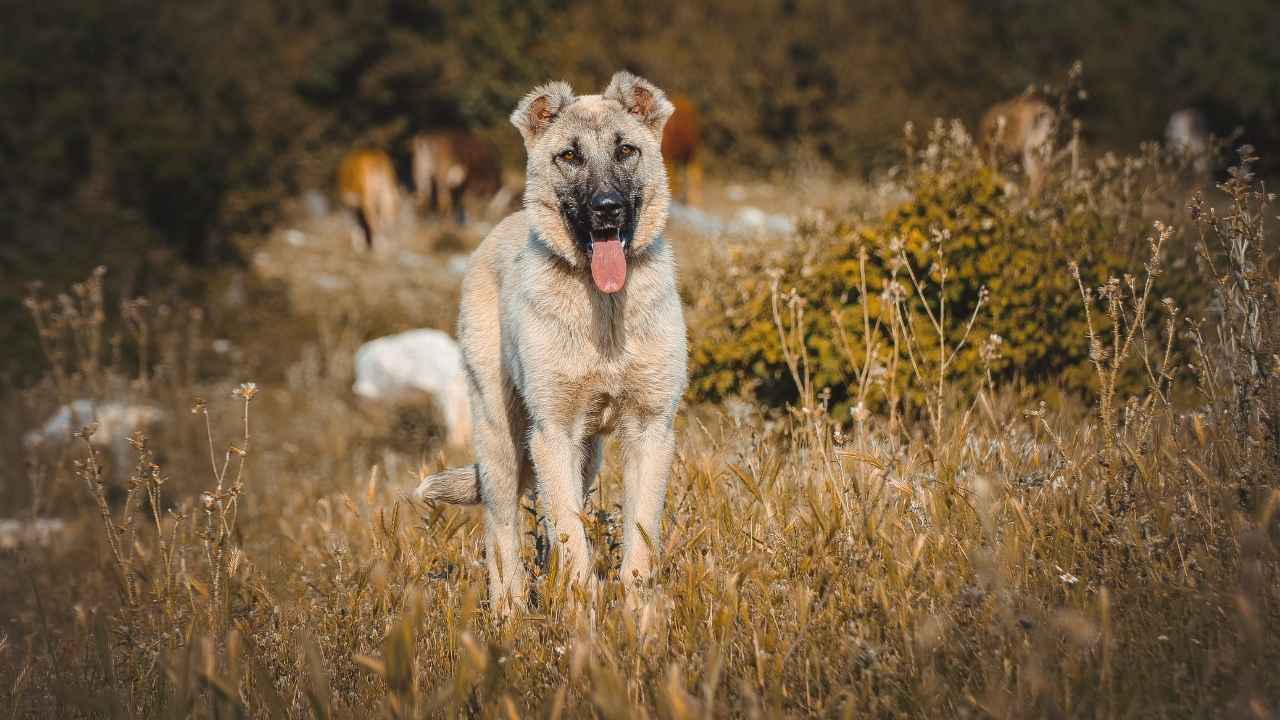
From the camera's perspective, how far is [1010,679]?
2.82 meters

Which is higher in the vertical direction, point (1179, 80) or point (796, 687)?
point (1179, 80)

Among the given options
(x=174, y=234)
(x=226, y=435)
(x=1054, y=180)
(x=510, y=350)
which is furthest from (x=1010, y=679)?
(x=174, y=234)

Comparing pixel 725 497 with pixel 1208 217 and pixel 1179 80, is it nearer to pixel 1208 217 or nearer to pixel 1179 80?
pixel 1208 217

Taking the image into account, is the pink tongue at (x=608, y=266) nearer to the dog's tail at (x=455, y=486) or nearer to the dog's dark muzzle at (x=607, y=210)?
the dog's dark muzzle at (x=607, y=210)

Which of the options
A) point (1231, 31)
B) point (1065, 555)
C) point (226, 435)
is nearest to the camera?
point (1065, 555)

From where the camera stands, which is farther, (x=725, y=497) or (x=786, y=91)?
(x=786, y=91)

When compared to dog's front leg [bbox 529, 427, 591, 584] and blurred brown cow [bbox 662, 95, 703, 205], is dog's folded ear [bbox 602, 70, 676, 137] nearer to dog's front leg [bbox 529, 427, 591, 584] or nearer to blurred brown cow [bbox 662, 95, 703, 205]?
dog's front leg [bbox 529, 427, 591, 584]

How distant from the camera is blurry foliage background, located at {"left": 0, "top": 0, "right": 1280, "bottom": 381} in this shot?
1366 centimetres

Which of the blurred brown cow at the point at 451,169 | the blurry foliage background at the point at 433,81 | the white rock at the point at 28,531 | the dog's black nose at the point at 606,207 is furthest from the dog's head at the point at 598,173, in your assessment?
the blurred brown cow at the point at 451,169

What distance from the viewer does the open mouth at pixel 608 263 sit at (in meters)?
3.83

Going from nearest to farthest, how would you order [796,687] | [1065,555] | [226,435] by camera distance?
[796,687], [1065,555], [226,435]

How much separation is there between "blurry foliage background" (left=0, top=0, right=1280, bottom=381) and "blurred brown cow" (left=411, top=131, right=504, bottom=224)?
4.90 ft

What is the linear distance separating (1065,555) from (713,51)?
2261cm

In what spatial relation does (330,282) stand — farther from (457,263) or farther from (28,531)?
(28,531)
